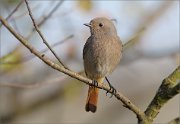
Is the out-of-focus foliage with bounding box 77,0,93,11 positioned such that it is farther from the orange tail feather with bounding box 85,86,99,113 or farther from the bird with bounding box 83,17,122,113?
the orange tail feather with bounding box 85,86,99,113

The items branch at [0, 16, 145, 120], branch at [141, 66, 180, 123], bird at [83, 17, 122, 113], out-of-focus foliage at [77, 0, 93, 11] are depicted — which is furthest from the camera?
out-of-focus foliage at [77, 0, 93, 11]

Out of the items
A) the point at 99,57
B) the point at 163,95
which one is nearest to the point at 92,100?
the point at 99,57

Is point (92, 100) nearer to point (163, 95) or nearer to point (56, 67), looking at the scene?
point (163, 95)

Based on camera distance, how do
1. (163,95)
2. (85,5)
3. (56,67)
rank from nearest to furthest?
(56,67)
(163,95)
(85,5)

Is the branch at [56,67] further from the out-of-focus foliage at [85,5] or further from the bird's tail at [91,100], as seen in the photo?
Result: the out-of-focus foliage at [85,5]

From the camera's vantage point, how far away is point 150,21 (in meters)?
6.48

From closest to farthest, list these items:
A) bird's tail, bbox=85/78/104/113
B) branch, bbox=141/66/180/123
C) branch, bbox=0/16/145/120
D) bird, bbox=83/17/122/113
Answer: branch, bbox=0/16/145/120, branch, bbox=141/66/180/123, bird's tail, bbox=85/78/104/113, bird, bbox=83/17/122/113

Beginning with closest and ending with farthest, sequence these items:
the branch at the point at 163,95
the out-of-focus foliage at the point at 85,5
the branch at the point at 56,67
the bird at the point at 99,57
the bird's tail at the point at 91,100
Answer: the branch at the point at 56,67
the branch at the point at 163,95
the bird's tail at the point at 91,100
the bird at the point at 99,57
the out-of-focus foliage at the point at 85,5

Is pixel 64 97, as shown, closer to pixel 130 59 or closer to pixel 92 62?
pixel 130 59

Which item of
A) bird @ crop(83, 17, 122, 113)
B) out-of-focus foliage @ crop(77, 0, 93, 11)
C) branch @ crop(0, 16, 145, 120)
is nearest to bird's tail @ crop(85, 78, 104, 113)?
bird @ crop(83, 17, 122, 113)

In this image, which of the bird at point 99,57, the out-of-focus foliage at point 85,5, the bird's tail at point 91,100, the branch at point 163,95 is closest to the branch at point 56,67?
the branch at point 163,95

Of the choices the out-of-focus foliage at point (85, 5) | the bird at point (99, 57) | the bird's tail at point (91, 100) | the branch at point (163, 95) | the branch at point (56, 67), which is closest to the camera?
the branch at point (56, 67)

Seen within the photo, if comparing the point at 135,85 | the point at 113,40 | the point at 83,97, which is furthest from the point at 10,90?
the point at 113,40

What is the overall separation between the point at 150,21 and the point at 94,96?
7.50 ft
